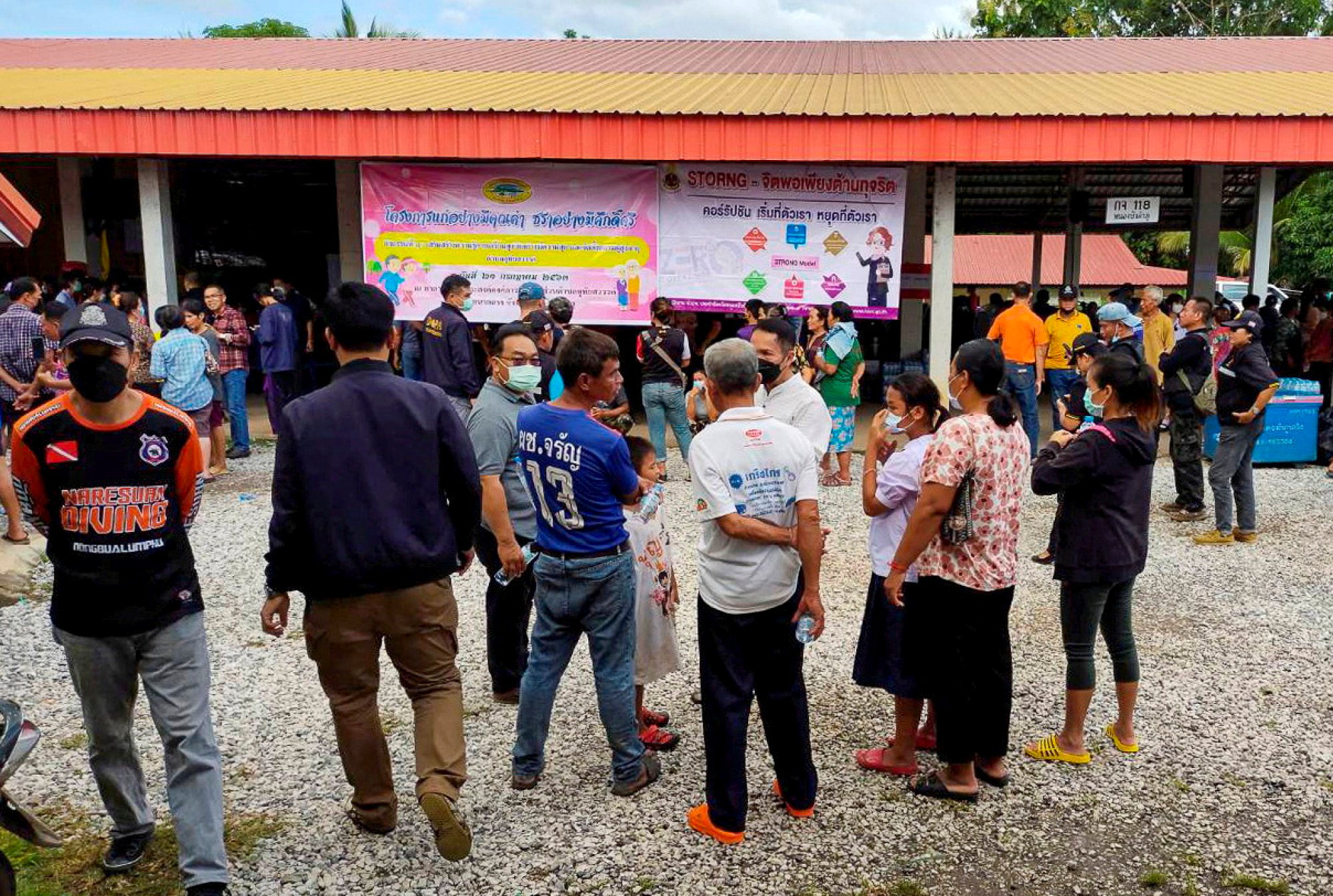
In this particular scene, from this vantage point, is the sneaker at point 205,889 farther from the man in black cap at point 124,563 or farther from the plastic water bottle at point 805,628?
the plastic water bottle at point 805,628

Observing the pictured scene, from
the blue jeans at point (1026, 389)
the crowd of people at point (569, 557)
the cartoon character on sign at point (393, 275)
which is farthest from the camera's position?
the cartoon character on sign at point (393, 275)

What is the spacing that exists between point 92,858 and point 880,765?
2.82m

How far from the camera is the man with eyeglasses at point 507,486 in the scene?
4.56m

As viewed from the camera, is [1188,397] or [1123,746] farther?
[1188,397]

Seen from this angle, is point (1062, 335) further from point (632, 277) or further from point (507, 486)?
point (507, 486)

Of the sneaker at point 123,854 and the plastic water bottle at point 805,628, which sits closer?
the sneaker at point 123,854

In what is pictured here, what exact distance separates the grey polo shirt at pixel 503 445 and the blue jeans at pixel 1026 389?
666 cm

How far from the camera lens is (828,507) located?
29.1ft

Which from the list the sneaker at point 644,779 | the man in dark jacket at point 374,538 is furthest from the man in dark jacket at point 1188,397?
the man in dark jacket at point 374,538

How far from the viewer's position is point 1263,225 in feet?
37.4

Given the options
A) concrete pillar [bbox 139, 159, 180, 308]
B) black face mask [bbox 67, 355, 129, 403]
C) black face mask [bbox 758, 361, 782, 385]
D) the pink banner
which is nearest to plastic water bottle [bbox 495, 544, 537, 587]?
black face mask [bbox 758, 361, 782, 385]

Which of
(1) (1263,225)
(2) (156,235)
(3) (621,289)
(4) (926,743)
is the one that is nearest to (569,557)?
(4) (926,743)

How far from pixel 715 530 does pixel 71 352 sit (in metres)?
2.06

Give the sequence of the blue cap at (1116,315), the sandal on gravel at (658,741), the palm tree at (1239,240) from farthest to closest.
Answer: the palm tree at (1239,240) → the blue cap at (1116,315) → the sandal on gravel at (658,741)
